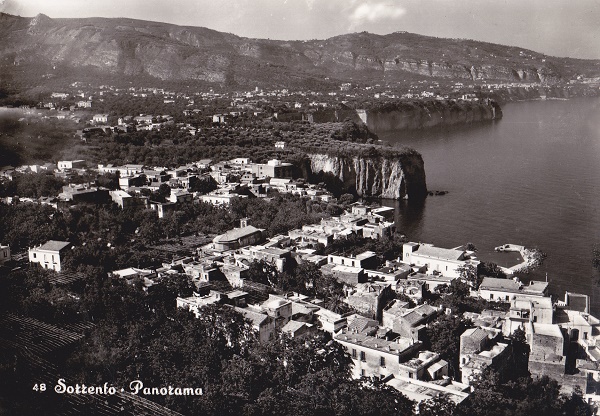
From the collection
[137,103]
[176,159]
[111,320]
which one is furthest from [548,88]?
[111,320]

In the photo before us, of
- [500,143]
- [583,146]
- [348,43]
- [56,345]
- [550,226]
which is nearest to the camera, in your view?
[56,345]

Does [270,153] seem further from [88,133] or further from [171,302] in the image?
[171,302]

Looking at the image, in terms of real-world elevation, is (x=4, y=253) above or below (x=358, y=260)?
above

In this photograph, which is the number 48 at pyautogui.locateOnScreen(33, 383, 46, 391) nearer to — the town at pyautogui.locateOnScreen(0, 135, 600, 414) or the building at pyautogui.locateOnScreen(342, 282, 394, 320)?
the town at pyautogui.locateOnScreen(0, 135, 600, 414)

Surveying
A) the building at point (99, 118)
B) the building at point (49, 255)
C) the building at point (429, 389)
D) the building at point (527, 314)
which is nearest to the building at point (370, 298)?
the building at point (527, 314)

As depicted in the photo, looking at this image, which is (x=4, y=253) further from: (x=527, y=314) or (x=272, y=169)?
(x=272, y=169)

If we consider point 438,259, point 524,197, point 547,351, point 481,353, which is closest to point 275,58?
point 524,197

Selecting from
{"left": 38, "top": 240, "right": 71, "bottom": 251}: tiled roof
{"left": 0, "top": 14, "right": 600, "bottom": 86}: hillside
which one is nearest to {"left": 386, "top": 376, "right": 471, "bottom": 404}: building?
{"left": 38, "top": 240, "right": 71, "bottom": 251}: tiled roof
